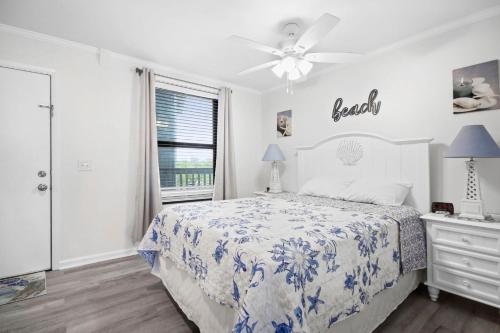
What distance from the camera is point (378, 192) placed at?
2344 mm

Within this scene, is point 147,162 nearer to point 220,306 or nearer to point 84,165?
point 84,165

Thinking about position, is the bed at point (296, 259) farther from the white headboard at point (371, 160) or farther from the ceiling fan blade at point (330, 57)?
the ceiling fan blade at point (330, 57)

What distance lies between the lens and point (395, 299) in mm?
1785

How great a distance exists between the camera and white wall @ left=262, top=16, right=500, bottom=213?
2.06m

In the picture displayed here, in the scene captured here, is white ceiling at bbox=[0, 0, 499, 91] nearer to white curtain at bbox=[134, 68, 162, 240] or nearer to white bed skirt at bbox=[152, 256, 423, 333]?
white curtain at bbox=[134, 68, 162, 240]

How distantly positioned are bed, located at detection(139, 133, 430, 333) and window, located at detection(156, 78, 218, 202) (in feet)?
4.46

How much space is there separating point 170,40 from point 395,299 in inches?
124

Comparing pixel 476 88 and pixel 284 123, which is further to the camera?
pixel 284 123

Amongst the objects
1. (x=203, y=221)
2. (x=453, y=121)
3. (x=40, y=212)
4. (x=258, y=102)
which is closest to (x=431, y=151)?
(x=453, y=121)

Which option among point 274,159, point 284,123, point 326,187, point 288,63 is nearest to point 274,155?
point 274,159

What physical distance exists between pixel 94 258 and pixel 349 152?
3240 millimetres

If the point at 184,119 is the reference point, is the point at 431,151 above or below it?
below

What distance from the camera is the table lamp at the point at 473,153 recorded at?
1.79m

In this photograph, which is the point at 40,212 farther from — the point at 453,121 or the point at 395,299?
the point at 453,121
